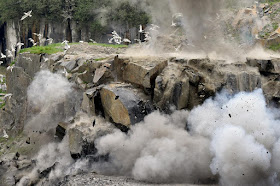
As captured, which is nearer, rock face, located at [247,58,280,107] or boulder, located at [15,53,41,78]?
rock face, located at [247,58,280,107]

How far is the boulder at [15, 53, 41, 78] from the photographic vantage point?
29.1 meters

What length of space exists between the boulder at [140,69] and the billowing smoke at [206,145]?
235 cm

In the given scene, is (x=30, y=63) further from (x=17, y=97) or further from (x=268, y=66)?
(x=268, y=66)

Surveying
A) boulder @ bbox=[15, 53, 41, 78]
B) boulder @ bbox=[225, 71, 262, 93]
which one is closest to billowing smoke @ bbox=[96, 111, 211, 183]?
boulder @ bbox=[225, 71, 262, 93]

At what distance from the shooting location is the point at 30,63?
2972cm

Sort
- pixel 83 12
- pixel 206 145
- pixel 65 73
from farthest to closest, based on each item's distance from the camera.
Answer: pixel 83 12 < pixel 65 73 < pixel 206 145

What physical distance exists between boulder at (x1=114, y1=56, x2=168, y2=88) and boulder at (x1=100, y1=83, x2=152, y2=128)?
68 centimetres

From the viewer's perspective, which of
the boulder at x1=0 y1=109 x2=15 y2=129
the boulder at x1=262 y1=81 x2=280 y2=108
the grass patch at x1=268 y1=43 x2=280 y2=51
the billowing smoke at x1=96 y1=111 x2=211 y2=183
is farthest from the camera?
the boulder at x1=0 y1=109 x2=15 y2=129

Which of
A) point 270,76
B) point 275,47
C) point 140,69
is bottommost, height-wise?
point 270,76

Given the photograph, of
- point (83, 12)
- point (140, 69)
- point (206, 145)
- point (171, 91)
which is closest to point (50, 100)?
point (140, 69)

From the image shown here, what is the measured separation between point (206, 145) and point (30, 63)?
17506 millimetres

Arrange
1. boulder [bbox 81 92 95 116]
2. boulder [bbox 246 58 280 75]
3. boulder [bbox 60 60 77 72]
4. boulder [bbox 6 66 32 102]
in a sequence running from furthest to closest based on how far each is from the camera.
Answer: boulder [bbox 6 66 32 102] → boulder [bbox 60 60 77 72] → boulder [bbox 81 92 95 116] → boulder [bbox 246 58 280 75]

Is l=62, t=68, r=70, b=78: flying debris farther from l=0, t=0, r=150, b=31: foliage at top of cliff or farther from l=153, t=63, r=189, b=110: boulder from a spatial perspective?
l=0, t=0, r=150, b=31: foliage at top of cliff

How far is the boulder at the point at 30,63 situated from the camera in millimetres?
29087
